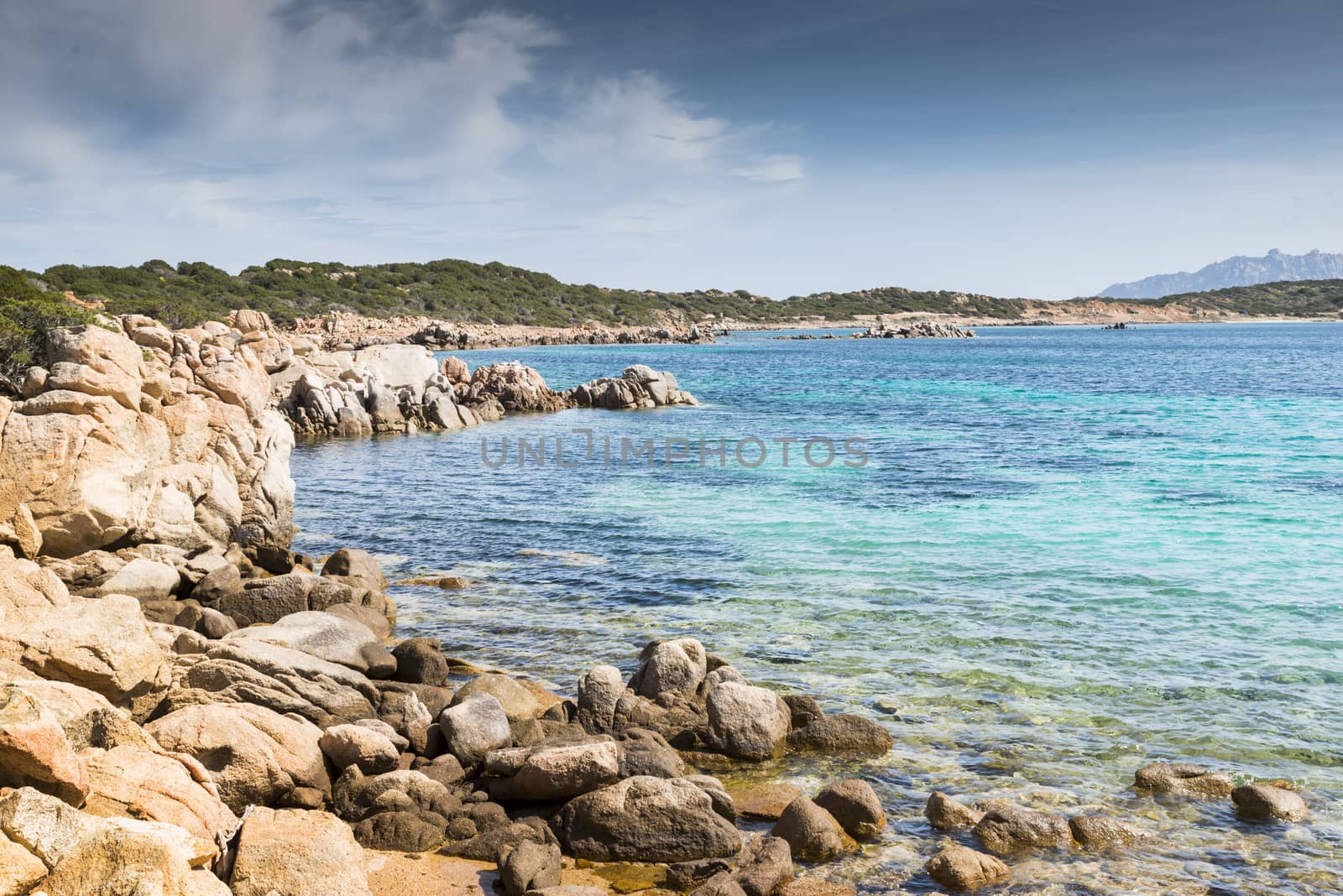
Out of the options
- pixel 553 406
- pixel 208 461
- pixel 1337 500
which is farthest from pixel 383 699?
pixel 553 406

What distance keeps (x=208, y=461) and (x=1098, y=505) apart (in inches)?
879

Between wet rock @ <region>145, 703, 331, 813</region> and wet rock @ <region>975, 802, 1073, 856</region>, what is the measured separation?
267 inches

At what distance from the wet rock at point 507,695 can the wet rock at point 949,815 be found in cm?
499

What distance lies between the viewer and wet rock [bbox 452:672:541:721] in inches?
461

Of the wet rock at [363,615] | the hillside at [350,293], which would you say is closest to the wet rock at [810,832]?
the wet rock at [363,615]

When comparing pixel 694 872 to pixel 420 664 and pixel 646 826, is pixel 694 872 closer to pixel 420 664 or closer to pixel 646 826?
pixel 646 826

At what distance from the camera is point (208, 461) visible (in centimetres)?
1969

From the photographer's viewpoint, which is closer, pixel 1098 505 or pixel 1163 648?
pixel 1163 648

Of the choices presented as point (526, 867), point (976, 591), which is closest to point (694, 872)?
point (526, 867)

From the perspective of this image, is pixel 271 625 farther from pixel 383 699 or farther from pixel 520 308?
pixel 520 308

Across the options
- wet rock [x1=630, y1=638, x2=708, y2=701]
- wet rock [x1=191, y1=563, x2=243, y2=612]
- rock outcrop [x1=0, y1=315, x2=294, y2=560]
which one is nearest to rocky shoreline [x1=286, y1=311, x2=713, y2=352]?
rock outcrop [x1=0, y1=315, x2=294, y2=560]

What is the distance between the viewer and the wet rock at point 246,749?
9.28 metres

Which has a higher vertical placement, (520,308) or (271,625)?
(520,308)

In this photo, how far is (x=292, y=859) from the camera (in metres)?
7.50
